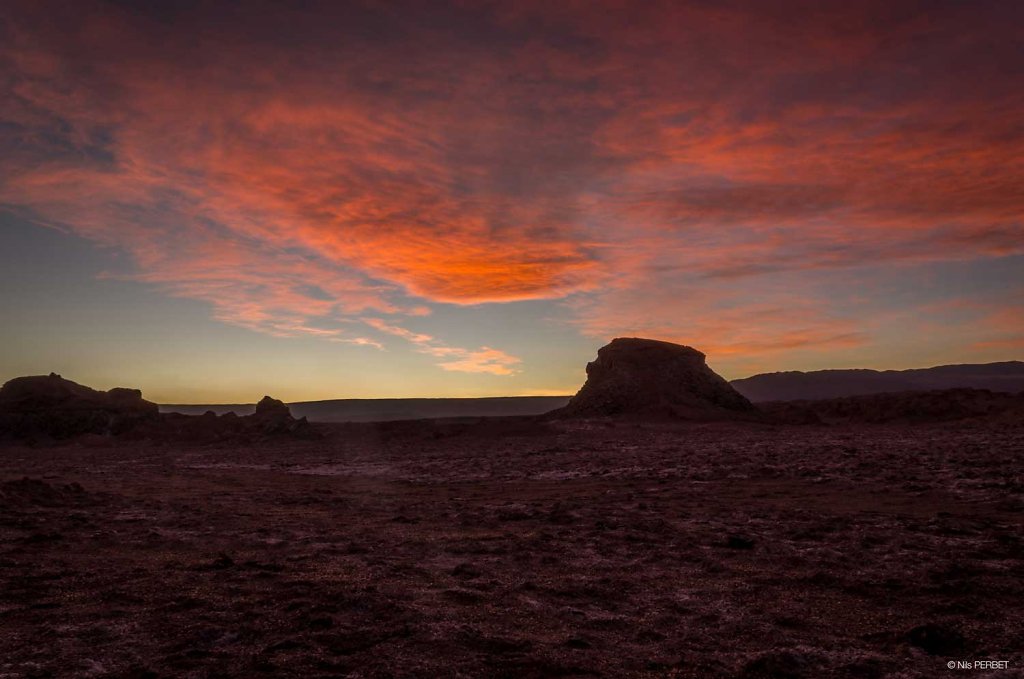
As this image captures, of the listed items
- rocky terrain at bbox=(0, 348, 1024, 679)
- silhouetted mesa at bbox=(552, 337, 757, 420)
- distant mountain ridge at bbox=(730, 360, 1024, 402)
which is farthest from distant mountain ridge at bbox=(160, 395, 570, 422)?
rocky terrain at bbox=(0, 348, 1024, 679)

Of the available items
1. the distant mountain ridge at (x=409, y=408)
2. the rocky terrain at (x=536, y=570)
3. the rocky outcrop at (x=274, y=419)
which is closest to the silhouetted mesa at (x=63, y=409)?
the rocky outcrop at (x=274, y=419)

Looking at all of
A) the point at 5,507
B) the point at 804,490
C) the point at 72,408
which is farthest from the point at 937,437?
the point at 72,408

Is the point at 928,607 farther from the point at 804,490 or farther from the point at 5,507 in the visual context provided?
the point at 5,507

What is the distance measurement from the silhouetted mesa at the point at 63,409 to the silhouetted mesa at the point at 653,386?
33580mm

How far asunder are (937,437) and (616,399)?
25.5 metres

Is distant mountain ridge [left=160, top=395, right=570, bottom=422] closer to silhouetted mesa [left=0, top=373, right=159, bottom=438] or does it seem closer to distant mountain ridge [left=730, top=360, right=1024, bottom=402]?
distant mountain ridge [left=730, top=360, right=1024, bottom=402]

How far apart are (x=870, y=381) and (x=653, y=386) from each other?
5139 inches

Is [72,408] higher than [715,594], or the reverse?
[72,408]

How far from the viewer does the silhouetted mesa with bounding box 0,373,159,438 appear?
47.3 m

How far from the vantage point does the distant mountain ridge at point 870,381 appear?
14662cm

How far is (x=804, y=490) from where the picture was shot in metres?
14.6

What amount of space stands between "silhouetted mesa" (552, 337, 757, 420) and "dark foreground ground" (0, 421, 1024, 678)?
100 ft

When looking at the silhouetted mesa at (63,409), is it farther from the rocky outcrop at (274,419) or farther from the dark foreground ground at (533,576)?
the dark foreground ground at (533,576)

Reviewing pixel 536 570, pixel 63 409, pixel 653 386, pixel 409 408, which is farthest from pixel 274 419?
pixel 409 408
